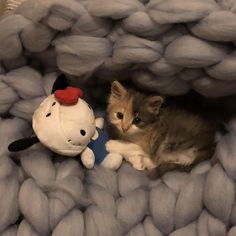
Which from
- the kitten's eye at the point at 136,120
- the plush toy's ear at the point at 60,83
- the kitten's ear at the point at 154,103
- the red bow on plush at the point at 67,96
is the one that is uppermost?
the red bow on plush at the point at 67,96

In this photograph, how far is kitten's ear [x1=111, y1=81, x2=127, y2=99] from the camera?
2.77 feet

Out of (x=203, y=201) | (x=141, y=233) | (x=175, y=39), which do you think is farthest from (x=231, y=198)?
(x=175, y=39)

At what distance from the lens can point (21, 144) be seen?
0.75 metres

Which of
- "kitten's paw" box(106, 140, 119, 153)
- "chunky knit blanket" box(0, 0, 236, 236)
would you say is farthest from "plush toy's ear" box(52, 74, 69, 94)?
"kitten's paw" box(106, 140, 119, 153)

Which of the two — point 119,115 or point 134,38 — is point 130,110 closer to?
point 119,115

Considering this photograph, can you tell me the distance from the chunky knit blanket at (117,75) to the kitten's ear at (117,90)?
0.03m

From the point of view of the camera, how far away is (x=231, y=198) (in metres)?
0.70

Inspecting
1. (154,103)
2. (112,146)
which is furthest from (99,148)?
(154,103)

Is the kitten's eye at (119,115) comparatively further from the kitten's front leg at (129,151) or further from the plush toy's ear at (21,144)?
the plush toy's ear at (21,144)

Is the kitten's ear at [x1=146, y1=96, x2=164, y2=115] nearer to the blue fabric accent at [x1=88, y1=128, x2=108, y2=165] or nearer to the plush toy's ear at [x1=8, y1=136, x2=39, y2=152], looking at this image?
the blue fabric accent at [x1=88, y1=128, x2=108, y2=165]

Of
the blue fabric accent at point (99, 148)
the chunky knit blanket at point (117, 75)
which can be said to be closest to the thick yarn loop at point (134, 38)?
the chunky knit blanket at point (117, 75)

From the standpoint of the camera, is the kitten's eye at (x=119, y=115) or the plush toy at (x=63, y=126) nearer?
the plush toy at (x=63, y=126)

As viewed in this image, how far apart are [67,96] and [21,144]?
108mm

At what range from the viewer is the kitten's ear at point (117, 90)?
844 millimetres
